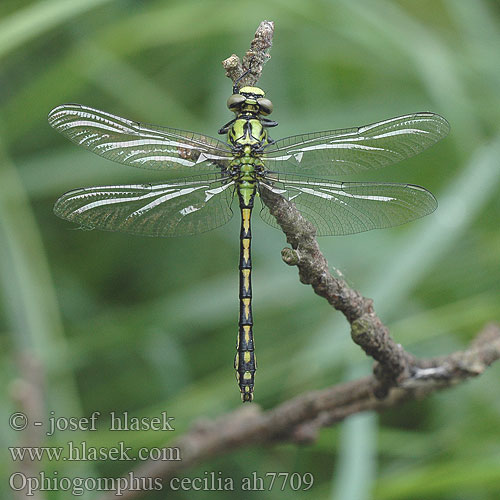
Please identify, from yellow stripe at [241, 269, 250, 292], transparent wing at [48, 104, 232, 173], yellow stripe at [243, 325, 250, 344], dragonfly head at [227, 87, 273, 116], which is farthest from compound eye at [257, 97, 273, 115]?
yellow stripe at [243, 325, 250, 344]

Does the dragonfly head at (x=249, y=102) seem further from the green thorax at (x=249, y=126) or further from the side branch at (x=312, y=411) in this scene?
the side branch at (x=312, y=411)

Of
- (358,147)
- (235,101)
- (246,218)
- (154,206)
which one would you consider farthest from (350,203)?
(154,206)

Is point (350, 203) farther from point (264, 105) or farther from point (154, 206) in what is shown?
point (154, 206)

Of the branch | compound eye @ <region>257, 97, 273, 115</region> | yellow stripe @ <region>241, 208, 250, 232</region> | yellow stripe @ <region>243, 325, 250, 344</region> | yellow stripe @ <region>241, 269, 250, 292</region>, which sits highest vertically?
compound eye @ <region>257, 97, 273, 115</region>

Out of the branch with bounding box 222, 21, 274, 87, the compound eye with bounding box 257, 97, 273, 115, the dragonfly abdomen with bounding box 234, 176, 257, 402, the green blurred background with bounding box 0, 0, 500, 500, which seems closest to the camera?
the branch with bounding box 222, 21, 274, 87

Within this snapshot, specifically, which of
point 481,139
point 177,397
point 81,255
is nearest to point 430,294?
point 481,139

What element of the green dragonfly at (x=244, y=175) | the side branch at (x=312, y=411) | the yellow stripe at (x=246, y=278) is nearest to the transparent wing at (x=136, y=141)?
the green dragonfly at (x=244, y=175)

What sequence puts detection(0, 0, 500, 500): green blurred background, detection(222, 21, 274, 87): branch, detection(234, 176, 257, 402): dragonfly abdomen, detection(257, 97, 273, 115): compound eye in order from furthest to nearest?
detection(0, 0, 500, 500): green blurred background → detection(257, 97, 273, 115): compound eye → detection(234, 176, 257, 402): dragonfly abdomen → detection(222, 21, 274, 87): branch

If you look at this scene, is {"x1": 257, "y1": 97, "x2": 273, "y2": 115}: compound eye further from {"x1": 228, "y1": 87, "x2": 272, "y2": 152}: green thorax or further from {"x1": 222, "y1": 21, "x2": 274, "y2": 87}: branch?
{"x1": 222, "y1": 21, "x2": 274, "y2": 87}: branch
